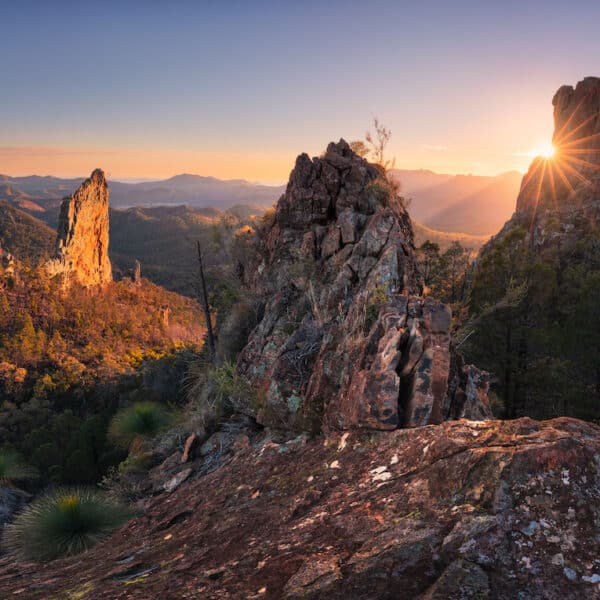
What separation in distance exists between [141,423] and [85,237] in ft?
367

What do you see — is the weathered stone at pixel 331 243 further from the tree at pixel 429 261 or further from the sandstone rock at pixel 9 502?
the sandstone rock at pixel 9 502

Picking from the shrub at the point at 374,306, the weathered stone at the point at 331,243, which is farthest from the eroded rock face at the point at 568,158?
the shrub at the point at 374,306

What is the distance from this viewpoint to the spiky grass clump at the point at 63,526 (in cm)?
605

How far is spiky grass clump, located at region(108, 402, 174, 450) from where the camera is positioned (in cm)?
Answer: 1128

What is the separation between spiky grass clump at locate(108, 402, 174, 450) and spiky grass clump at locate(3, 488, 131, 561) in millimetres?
4162

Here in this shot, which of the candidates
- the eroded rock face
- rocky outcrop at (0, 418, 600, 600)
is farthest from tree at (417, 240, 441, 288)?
the eroded rock face

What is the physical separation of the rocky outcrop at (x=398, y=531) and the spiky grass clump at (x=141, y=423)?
244 inches

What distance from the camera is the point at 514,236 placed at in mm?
23609

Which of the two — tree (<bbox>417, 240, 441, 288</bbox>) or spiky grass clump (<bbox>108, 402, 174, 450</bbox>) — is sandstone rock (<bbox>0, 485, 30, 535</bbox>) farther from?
tree (<bbox>417, 240, 441, 288</bbox>)

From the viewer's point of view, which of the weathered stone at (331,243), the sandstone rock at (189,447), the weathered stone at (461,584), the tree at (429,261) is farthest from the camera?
the tree at (429,261)

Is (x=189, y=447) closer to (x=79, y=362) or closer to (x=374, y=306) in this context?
(x=374, y=306)

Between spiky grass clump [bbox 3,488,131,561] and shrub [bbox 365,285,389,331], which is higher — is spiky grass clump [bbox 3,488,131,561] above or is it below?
Answer: below

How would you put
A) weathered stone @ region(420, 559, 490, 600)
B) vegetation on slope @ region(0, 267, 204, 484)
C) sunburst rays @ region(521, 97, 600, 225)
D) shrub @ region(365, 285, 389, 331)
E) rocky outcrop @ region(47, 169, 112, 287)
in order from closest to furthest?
weathered stone @ region(420, 559, 490, 600)
shrub @ region(365, 285, 389, 331)
vegetation on slope @ region(0, 267, 204, 484)
sunburst rays @ region(521, 97, 600, 225)
rocky outcrop @ region(47, 169, 112, 287)

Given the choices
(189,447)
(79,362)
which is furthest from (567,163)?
(79,362)
